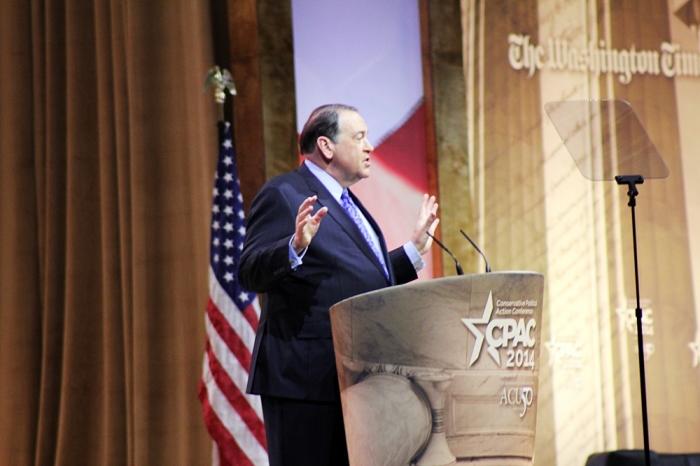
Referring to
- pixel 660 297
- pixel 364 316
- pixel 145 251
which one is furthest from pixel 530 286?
pixel 660 297

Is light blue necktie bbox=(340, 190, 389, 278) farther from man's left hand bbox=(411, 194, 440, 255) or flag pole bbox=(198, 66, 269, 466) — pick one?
flag pole bbox=(198, 66, 269, 466)

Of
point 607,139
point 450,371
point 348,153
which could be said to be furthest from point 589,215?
point 450,371

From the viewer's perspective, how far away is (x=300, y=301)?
2295 millimetres

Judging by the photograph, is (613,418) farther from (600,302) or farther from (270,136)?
(270,136)

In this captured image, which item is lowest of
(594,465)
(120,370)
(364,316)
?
(594,465)

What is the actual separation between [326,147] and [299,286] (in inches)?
19.3

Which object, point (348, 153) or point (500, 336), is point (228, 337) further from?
point (500, 336)

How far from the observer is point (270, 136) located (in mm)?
4051

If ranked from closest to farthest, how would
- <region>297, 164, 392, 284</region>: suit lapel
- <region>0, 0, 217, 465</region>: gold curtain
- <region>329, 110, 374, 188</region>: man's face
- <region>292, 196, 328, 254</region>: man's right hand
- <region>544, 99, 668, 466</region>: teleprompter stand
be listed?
<region>292, 196, 328, 254</region>: man's right hand < <region>297, 164, 392, 284</region>: suit lapel < <region>329, 110, 374, 188</region>: man's face < <region>544, 99, 668, 466</region>: teleprompter stand < <region>0, 0, 217, 465</region>: gold curtain

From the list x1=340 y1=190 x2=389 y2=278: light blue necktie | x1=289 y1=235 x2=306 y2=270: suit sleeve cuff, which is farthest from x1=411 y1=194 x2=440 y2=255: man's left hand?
x1=289 y1=235 x2=306 y2=270: suit sleeve cuff

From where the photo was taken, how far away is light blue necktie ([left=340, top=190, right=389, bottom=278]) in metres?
2.45

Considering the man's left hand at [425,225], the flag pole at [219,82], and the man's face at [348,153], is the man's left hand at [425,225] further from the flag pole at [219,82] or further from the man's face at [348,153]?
the flag pole at [219,82]

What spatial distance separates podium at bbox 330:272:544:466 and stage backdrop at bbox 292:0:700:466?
2.53 metres

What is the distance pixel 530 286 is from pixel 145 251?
106 inches
